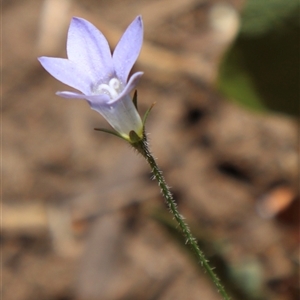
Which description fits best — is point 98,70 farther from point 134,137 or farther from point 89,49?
point 134,137

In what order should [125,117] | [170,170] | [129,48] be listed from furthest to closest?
[170,170]
[125,117]
[129,48]

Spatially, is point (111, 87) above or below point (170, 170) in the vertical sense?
above

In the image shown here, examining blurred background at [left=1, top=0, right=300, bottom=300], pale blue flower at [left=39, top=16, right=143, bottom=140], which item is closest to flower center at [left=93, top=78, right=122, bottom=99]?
pale blue flower at [left=39, top=16, right=143, bottom=140]

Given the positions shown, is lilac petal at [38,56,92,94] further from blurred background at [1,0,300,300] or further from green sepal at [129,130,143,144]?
blurred background at [1,0,300,300]

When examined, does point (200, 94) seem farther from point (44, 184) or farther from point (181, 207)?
point (44, 184)

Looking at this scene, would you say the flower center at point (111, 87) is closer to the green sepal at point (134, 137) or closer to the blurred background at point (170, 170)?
the green sepal at point (134, 137)

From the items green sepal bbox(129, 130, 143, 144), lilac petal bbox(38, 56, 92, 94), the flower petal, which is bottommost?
green sepal bbox(129, 130, 143, 144)

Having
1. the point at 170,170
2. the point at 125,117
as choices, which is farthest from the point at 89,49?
the point at 170,170
